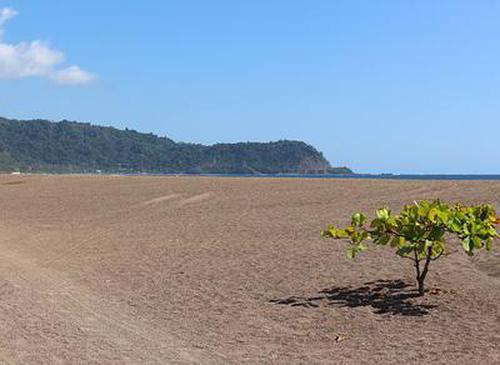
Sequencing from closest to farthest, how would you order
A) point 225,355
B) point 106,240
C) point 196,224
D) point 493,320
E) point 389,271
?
point 225,355, point 493,320, point 389,271, point 106,240, point 196,224

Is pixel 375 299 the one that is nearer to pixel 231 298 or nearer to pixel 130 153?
pixel 231 298

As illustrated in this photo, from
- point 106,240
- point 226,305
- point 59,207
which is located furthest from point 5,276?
point 59,207

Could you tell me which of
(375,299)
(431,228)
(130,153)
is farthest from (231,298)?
(130,153)

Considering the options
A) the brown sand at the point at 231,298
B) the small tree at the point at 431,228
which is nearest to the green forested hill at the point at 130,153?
the brown sand at the point at 231,298

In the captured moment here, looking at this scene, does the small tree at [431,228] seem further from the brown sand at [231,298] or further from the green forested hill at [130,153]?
the green forested hill at [130,153]

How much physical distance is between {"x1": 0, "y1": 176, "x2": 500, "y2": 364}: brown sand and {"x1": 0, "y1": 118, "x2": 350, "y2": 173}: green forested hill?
11769 cm

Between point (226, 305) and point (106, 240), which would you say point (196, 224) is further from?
point (226, 305)

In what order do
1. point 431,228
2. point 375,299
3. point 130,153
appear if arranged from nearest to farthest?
1. point 431,228
2. point 375,299
3. point 130,153

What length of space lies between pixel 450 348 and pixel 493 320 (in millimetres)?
1418

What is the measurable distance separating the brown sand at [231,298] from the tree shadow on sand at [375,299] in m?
0.03

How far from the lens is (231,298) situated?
1124 centimetres

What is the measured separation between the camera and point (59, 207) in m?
30.6

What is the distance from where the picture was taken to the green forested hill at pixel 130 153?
144000mm

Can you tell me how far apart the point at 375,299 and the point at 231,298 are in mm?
2135
